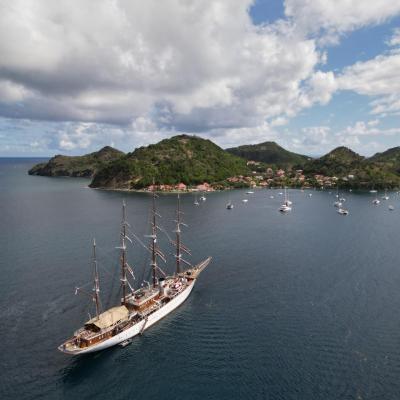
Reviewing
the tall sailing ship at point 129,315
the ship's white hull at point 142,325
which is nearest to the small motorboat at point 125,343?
the tall sailing ship at point 129,315

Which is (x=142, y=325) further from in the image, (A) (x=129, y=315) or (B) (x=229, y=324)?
(B) (x=229, y=324)

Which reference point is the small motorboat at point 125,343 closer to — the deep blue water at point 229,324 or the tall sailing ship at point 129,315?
the tall sailing ship at point 129,315

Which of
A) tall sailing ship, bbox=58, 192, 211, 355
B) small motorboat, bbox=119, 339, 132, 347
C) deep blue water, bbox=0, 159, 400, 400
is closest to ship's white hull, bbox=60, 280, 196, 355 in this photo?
tall sailing ship, bbox=58, 192, 211, 355

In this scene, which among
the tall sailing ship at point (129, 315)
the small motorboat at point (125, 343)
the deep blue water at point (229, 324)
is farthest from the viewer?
the small motorboat at point (125, 343)

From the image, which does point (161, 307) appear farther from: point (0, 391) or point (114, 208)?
point (114, 208)

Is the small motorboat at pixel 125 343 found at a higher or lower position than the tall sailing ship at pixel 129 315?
lower

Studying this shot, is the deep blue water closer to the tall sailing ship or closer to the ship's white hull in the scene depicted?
the ship's white hull

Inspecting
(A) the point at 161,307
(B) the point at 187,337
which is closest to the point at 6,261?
(A) the point at 161,307
